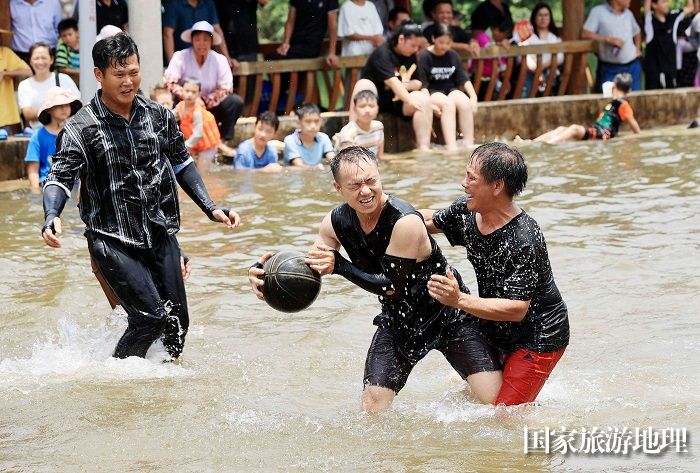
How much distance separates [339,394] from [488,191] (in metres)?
1.54

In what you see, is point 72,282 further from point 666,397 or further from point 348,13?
point 348,13

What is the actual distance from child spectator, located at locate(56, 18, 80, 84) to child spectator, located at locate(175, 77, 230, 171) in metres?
1.21

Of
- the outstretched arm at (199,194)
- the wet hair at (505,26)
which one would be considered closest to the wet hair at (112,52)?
the outstretched arm at (199,194)

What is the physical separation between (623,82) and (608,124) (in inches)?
26.2

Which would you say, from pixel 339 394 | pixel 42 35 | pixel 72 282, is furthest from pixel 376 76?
pixel 339 394

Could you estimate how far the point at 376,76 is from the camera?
14.5 m

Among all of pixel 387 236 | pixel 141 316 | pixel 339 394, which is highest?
pixel 387 236

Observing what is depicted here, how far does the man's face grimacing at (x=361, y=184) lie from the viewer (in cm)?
528

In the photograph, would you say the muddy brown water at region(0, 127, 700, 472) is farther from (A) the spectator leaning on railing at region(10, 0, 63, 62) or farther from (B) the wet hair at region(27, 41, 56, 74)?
(A) the spectator leaning on railing at region(10, 0, 63, 62)

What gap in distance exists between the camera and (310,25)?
50.6 ft

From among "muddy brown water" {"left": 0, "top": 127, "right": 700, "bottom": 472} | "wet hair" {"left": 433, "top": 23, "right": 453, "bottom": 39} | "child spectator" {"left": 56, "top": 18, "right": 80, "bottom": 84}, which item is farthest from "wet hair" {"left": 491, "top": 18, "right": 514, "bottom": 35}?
"muddy brown water" {"left": 0, "top": 127, "right": 700, "bottom": 472}

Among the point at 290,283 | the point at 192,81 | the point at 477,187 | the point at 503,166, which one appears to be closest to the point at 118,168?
the point at 290,283

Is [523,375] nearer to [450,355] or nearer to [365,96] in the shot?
[450,355]

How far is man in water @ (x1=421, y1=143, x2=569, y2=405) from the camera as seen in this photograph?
5312mm
